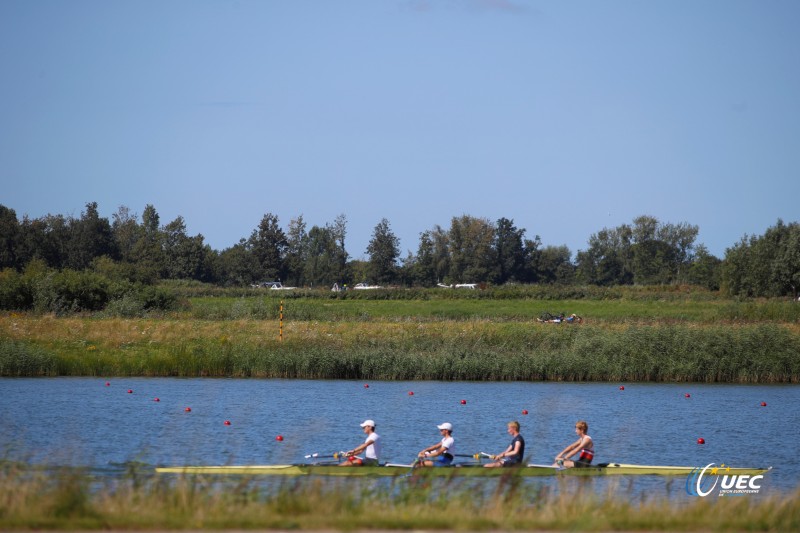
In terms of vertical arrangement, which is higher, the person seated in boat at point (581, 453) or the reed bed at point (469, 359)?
the reed bed at point (469, 359)

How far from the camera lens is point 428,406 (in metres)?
37.0

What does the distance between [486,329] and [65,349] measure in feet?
73.0

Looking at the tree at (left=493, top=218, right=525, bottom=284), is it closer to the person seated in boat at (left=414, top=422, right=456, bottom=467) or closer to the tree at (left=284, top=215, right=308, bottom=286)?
the tree at (left=284, top=215, right=308, bottom=286)

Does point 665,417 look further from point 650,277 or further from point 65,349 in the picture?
point 650,277

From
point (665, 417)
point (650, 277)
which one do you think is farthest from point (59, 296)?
point (650, 277)

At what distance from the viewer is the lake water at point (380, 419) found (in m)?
26.6

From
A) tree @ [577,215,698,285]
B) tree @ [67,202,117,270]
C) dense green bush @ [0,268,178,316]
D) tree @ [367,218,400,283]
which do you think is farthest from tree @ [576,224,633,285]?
dense green bush @ [0,268,178,316]

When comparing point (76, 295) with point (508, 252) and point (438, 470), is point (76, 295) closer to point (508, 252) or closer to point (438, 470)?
point (438, 470)

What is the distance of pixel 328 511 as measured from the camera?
48.3ft

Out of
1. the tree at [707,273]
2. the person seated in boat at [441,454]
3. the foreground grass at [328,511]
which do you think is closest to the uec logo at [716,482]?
the person seated in boat at [441,454]

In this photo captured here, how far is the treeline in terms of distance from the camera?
409ft

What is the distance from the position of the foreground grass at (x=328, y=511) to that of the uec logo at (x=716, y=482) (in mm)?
5845

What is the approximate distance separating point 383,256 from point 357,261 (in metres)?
32.4

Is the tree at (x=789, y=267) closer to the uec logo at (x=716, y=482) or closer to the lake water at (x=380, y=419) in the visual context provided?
the lake water at (x=380, y=419)
